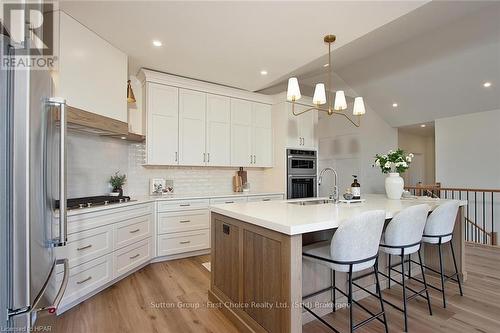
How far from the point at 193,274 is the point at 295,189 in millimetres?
2279

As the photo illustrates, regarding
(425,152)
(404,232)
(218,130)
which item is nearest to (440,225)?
(404,232)

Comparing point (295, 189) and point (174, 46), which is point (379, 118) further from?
point (174, 46)

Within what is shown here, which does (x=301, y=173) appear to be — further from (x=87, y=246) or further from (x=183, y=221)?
(x=87, y=246)

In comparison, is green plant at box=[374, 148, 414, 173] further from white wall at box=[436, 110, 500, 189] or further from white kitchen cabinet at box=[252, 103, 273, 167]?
white wall at box=[436, 110, 500, 189]

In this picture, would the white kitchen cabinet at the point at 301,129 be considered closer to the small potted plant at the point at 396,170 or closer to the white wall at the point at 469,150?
the small potted plant at the point at 396,170

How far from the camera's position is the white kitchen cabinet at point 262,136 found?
14.9ft

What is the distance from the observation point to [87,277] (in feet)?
7.66

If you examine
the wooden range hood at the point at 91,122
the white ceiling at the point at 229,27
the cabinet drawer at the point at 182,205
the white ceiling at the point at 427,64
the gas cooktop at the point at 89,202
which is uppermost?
the white ceiling at the point at 427,64

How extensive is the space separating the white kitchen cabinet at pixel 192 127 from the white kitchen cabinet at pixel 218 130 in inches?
3.4

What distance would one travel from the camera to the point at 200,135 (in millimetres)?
3971

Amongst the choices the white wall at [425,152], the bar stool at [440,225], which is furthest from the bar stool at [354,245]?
the white wall at [425,152]

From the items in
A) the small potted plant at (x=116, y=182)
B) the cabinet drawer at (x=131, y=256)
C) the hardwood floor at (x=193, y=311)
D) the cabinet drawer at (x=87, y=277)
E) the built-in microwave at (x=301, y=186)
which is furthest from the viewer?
the built-in microwave at (x=301, y=186)

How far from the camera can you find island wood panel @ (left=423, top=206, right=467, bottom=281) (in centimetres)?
277

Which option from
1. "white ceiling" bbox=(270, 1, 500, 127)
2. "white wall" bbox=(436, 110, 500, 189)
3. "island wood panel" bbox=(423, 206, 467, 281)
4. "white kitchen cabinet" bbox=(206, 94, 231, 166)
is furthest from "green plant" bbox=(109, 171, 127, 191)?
"white wall" bbox=(436, 110, 500, 189)
